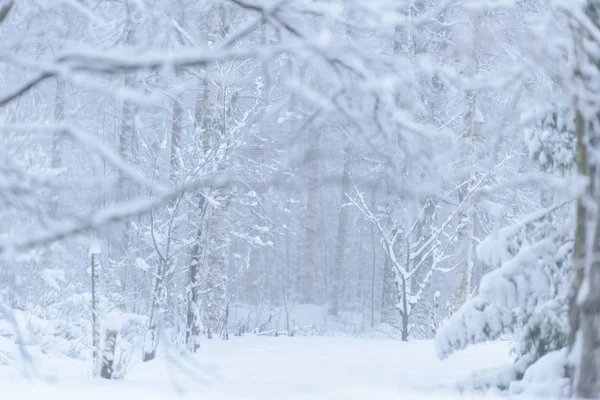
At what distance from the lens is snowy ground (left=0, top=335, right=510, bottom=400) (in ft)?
14.8

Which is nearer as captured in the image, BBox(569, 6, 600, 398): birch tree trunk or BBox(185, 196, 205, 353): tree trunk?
BBox(569, 6, 600, 398): birch tree trunk

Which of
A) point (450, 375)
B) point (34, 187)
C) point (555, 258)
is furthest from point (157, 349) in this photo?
point (34, 187)

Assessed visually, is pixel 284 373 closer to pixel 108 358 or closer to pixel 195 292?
pixel 108 358

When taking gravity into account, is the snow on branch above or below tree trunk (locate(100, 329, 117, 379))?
above

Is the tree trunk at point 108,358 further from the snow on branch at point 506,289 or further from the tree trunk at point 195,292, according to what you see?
the tree trunk at point 195,292

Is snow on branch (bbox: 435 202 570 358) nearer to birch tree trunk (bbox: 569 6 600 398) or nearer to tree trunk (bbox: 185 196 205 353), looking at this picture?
birch tree trunk (bbox: 569 6 600 398)

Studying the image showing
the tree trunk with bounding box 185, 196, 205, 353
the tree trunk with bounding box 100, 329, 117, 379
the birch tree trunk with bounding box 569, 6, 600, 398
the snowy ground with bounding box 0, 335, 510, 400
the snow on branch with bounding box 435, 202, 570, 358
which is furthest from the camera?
the tree trunk with bounding box 185, 196, 205, 353

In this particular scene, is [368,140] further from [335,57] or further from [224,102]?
[224,102]

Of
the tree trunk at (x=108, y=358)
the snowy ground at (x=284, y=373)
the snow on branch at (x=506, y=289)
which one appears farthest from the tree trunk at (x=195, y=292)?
the snow on branch at (x=506, y=289)

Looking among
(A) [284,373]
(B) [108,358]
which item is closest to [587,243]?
(A) [284,373]

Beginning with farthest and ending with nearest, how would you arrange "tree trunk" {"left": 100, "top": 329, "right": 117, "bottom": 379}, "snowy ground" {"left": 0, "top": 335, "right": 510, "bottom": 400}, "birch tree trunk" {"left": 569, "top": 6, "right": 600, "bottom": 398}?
"tree trunk" {"left": 100, "top": 329, "right": 117, "bottom": 379} → "snowy ground" {"left": 0, "top": 335, "right": 510, "bottom": 400} → "birch tree trunk" {"left": 569, "top": 6, "right": 600, "bottom": 398}

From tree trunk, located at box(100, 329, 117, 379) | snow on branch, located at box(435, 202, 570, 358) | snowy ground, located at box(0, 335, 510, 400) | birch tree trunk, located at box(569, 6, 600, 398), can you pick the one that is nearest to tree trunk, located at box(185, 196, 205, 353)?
snowy ground, located at box(0, 335, 510, 400)

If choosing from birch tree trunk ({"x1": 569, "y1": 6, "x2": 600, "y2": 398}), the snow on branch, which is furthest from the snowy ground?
birch tree trunk ({"x1": 569, "y1": 6, "x2": 600, "y2": 398})

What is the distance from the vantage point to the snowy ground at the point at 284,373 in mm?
4500
